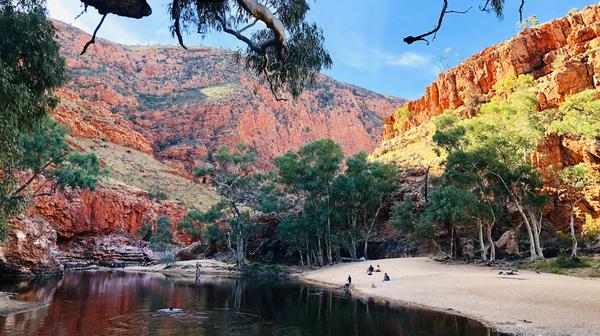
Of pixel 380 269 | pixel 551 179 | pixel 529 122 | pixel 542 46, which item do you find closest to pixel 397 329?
pixel 380 269

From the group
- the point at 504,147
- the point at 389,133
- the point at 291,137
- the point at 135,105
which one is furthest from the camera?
the point at 291,137

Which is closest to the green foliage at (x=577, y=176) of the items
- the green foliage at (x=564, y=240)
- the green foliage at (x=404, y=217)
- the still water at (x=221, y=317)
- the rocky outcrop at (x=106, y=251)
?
the green foliage at (x=564, y=240)

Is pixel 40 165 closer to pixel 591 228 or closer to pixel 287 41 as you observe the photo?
pixel 287 41

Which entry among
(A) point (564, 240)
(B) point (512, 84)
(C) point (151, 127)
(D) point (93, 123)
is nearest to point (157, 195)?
(D) point (93, 123)

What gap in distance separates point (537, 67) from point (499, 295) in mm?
Result: 45274

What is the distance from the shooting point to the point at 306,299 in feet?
65.7

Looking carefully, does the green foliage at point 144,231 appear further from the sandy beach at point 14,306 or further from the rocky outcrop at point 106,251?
the sandy beach at point 14,306

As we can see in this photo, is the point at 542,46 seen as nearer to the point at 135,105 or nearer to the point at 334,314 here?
the point at 334,314

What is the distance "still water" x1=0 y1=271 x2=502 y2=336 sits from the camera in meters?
11.9

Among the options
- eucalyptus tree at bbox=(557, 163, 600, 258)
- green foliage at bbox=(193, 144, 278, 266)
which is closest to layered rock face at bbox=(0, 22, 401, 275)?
green foliage at bbox=(193, 144, 278, 266)

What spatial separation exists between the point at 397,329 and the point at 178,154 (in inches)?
3470

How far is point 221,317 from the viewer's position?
14625mm

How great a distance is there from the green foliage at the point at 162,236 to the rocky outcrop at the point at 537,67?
42.5 m

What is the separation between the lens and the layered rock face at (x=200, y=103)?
99562 millimetres
